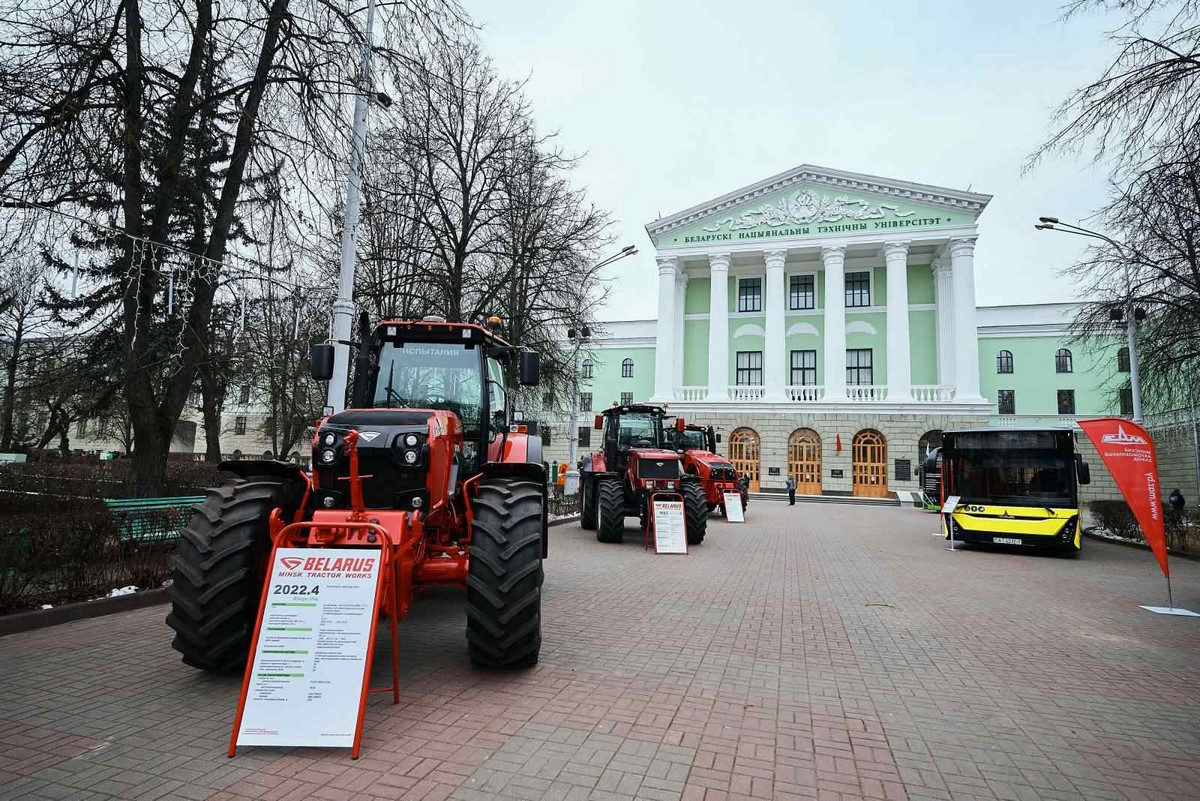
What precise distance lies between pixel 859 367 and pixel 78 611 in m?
42.9

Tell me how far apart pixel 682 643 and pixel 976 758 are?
2.69 metres

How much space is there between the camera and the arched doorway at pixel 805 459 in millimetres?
38438

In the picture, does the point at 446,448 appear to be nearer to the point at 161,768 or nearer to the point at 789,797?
the point at 161,768

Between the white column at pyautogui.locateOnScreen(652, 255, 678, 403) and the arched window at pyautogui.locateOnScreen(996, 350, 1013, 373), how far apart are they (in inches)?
893

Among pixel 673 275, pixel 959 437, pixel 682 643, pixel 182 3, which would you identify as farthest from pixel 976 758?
pixel 673 275

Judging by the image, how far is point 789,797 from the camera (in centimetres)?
323

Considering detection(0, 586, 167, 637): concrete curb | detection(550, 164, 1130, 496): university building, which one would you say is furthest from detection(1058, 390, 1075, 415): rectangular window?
detection(0, 586, 167, 637): concrete curb

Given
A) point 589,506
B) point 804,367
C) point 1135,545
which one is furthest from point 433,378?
point 804,367

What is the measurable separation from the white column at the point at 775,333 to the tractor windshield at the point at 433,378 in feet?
115

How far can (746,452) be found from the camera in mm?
39438

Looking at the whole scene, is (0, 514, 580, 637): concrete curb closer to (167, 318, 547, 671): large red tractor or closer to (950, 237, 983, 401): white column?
(167, 318, 547, 671): large red tractor

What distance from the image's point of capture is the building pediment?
3956 cm

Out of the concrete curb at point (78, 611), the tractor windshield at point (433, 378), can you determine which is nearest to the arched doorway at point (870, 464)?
the tractor windshield at point (433, 378)

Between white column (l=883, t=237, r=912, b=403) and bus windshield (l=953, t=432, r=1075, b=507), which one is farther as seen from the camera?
white column (l=883, t=237, r=912, b=403)
